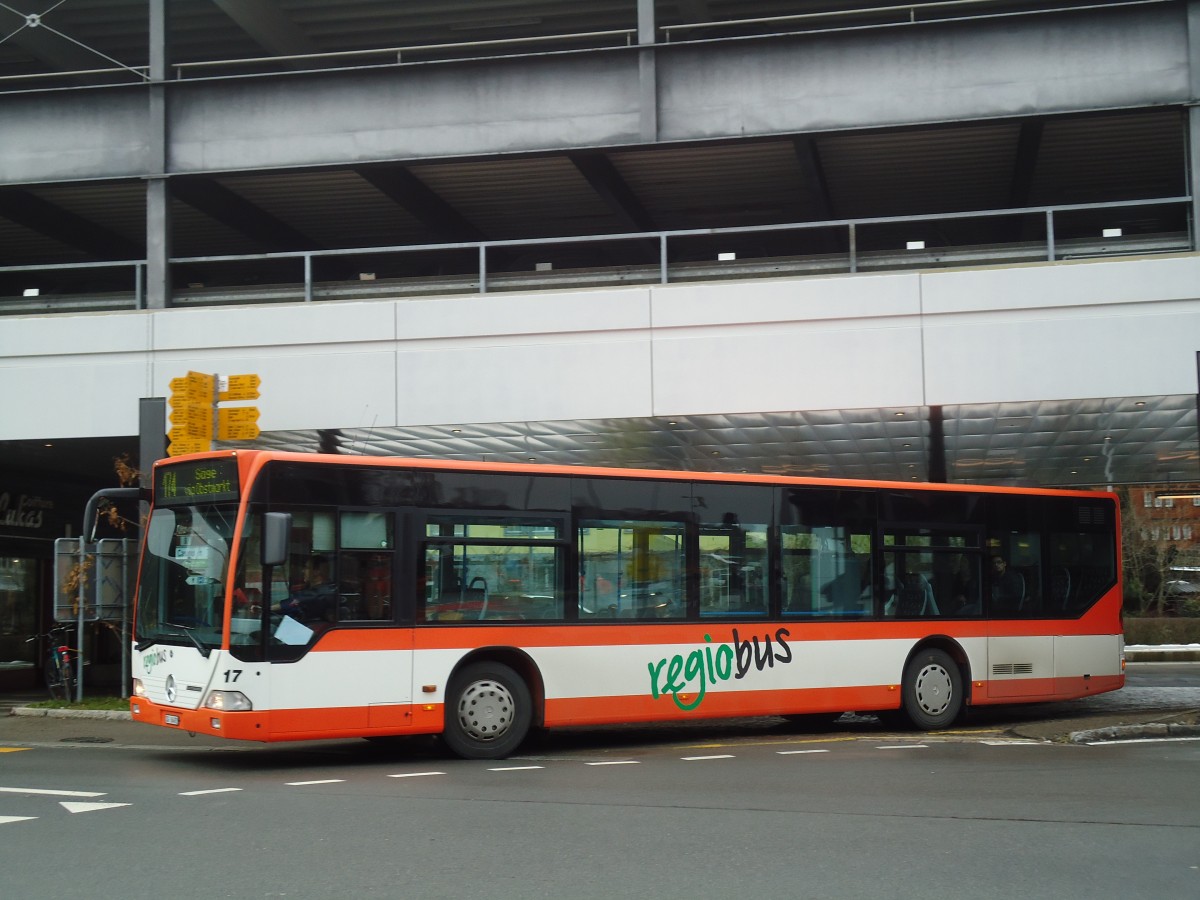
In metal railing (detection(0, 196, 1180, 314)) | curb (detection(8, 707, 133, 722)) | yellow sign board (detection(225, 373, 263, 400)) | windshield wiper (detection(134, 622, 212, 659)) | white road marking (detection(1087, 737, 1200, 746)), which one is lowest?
white road marking (detection(1087, 737, 1200, 746))

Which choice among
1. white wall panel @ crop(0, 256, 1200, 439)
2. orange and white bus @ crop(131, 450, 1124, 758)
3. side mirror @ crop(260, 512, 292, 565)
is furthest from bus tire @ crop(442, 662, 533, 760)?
white wall panel @ crop(0, 256, 1200, 439)

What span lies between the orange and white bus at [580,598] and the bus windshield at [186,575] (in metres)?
0.02

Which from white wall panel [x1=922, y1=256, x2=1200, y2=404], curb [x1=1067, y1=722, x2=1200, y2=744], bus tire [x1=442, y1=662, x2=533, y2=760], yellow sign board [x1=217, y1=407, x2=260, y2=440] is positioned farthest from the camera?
white wall panel [x1=922, y1=256, x2=1200, y2=404]

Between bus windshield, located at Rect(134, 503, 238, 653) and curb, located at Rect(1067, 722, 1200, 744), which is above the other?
bus windshield, located at Rect(134, 503, 238, 653)

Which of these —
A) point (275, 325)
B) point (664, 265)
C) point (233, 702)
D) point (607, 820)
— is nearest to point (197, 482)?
point (233, 702)

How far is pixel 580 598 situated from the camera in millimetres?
13023

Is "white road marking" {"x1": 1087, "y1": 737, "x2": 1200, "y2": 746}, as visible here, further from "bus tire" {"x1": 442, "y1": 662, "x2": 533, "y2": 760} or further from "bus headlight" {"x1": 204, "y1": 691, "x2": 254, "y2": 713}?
"bus headlight" {"x1": 204, "y1": 691, "x2": 254, "y2": 713}

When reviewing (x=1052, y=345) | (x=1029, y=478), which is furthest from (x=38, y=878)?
(x=1029, y=478)

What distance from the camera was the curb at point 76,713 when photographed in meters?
16.4

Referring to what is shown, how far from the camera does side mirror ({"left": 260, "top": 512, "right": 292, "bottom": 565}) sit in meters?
11.0

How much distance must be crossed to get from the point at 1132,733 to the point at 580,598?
642 centimetres

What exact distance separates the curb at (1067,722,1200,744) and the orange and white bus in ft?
5.57

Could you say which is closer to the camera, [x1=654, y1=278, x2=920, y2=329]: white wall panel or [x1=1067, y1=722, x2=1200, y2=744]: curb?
[x1=1067, y1=722, x2=1200, y2=744]: curb

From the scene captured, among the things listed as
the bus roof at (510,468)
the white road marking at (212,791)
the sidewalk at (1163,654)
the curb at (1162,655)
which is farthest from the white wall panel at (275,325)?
the curb at (1162,655)
